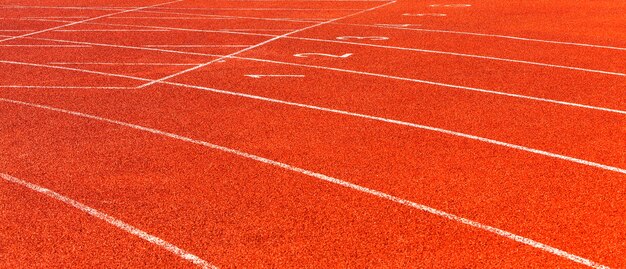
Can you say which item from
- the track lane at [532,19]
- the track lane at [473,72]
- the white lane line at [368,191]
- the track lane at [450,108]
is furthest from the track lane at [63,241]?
the track lane at [532,19]

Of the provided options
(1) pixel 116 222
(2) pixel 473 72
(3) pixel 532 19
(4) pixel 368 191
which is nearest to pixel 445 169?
(4) pixel 368 191

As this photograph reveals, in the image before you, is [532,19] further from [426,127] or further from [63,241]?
[63,241]

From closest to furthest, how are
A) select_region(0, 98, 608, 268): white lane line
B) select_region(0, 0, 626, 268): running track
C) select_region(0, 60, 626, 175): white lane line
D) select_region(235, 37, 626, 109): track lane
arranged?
1. select_region(0, 98, 608, 268): white lane line
2. select_region(0, 0, 626, 268): running track
3. select_region(0, 60, 626, 175): white lane line
4. select_region(235, 37, 626, 109): track lane

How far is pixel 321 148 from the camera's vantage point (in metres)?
7.47

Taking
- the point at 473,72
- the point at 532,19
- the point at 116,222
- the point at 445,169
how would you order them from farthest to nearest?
the point at 532,19
the point at 473,72
the point at 445,169
the point at 116,222

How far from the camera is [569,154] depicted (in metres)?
7.09

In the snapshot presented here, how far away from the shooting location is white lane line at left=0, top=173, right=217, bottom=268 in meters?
5.29

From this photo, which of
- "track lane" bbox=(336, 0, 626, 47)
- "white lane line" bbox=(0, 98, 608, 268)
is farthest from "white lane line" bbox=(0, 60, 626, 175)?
"track lane" bbox=(336, 0, 626, 47)

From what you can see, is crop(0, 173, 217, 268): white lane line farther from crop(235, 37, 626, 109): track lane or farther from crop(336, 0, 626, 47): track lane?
crop(336, 0, 626, 47): track lane

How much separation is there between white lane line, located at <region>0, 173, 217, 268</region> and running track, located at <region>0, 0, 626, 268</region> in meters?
0.02

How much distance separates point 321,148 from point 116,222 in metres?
2.18

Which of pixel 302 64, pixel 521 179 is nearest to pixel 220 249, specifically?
→ pixel 521 179

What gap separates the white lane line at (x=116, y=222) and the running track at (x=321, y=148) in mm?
19

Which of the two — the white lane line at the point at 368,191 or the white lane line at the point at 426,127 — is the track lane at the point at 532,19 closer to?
the white lane line at the point at 426,127
